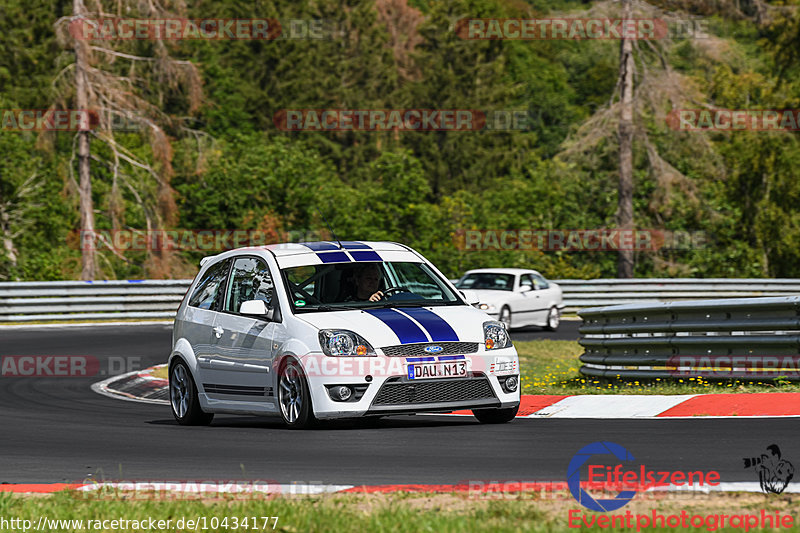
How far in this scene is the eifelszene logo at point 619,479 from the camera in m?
6.89

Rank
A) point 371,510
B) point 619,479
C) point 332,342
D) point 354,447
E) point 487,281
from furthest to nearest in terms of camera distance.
A: point 487,281 < point 332,342 < point 354,447 < point 619,479 < point 371,510

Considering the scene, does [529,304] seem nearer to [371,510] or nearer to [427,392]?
[427,392]

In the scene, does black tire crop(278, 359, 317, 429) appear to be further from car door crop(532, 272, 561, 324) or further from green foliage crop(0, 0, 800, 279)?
green foliage crop(0, 0, 800, 279)

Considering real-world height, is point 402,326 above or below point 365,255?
below

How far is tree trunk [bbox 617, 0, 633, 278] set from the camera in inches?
1631

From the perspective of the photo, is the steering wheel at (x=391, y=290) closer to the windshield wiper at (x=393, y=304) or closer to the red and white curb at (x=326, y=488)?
the windshield wiper at (x=393, y=304)

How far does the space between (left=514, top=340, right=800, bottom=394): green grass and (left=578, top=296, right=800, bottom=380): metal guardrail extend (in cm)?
11

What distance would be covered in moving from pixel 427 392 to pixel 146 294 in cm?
2197

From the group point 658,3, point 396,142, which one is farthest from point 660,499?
point 396,142
